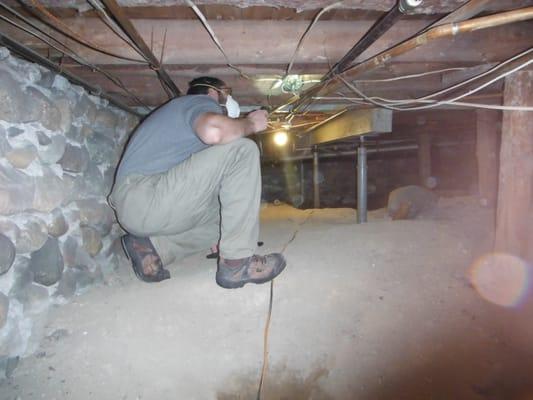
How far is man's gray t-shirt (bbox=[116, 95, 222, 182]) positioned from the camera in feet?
5.66

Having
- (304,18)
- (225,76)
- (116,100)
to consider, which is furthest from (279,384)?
(116,100)

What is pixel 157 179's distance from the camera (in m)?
1.74

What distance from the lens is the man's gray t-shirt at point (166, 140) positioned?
67.9 inches

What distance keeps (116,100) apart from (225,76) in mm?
841

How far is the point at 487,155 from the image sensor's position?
4.08 m

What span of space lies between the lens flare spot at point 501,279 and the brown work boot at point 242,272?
3.85 ft

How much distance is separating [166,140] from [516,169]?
6.47 ft

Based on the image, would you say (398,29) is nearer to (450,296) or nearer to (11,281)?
(450,296)

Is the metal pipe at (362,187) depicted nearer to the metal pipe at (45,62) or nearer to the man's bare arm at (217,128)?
the man's bare arm at (217,128)

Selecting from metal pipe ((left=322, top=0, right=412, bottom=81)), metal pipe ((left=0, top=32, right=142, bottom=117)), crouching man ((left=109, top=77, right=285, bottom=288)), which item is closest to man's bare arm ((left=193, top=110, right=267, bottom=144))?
crouching man ((left=109, top=77, right=285, bottom=288))

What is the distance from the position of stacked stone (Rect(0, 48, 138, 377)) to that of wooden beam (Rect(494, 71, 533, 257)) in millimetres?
2483

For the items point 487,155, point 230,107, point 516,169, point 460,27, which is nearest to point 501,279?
point 516,169

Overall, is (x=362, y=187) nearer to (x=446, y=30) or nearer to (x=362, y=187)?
(x=362, y=187)

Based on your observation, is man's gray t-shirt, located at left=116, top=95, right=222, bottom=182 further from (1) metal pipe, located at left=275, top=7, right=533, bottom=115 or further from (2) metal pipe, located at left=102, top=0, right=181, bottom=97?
(1) metal pipe, located at left=275, top=7, right=533, bottom=115
